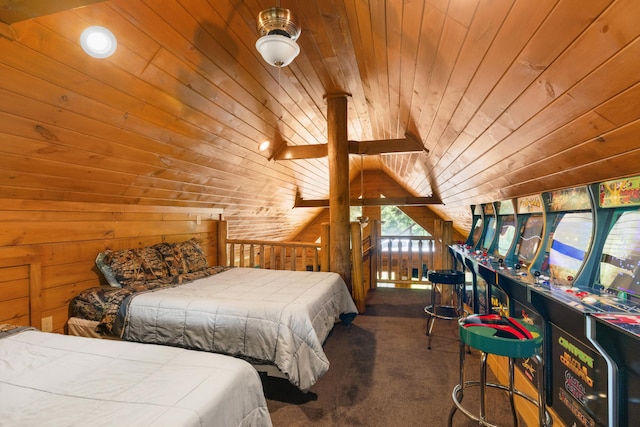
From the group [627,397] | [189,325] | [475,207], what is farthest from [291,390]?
[475,207]

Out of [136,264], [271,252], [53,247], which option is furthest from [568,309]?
[271,252]

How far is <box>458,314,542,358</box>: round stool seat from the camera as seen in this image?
1.31 meters

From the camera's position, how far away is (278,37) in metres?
1.44

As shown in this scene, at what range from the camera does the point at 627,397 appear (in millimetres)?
1068

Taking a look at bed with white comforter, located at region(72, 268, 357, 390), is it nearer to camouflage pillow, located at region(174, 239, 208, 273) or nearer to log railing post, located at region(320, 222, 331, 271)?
camouflage pillow, located at region(174, 239, 208, 273)

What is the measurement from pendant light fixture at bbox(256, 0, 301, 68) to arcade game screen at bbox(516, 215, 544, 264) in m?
1.99

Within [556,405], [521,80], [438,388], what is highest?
[521,80]

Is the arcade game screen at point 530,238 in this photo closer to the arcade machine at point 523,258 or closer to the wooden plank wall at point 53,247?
the arcade machine at point 523,258

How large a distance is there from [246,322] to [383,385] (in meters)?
1.14

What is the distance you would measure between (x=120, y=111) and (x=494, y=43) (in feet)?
7.41

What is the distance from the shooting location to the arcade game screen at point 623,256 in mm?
1208

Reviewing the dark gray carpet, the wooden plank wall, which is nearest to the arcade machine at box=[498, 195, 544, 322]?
the dark gray carpet

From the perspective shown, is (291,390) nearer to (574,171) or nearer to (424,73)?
(574,171)

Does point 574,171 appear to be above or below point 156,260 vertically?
above
